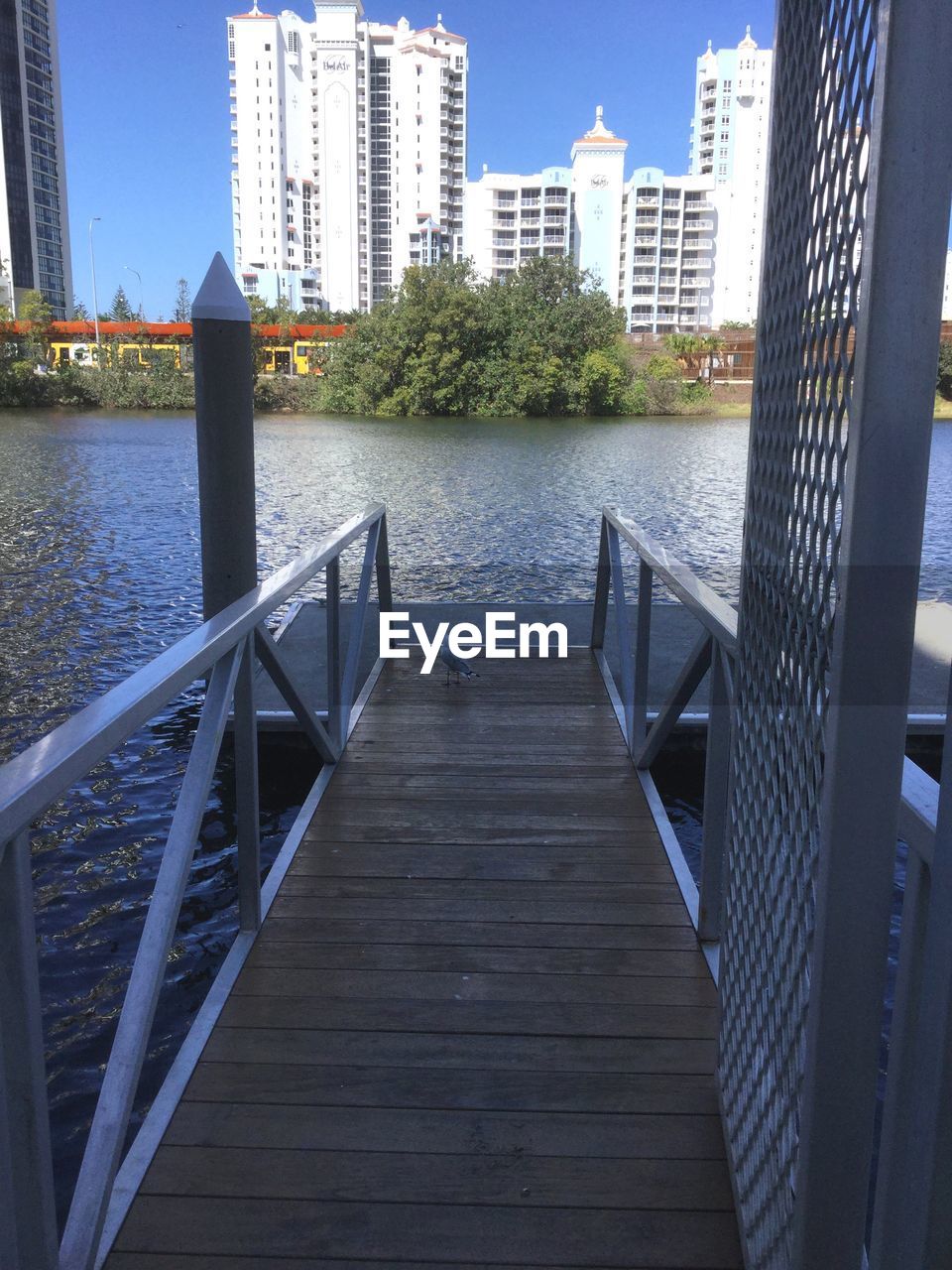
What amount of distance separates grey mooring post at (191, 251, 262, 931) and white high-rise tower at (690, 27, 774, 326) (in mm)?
87794

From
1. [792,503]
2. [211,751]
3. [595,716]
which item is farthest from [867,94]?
[595,716]

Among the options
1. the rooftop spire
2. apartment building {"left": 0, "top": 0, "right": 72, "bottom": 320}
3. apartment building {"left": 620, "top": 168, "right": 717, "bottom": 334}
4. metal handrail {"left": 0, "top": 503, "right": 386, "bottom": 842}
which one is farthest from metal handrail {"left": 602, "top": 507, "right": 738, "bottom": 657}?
the rooftop spire

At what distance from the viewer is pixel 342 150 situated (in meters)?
91.8

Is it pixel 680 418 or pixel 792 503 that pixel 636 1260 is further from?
pixel 680 418

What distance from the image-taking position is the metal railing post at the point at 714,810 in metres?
2.46

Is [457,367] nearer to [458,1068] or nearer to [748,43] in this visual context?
[458,1068]

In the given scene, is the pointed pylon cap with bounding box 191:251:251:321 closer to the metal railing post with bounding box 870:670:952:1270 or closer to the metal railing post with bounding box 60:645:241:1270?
the metal railing post with bounding box 60:645:241:1270

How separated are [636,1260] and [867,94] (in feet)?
5.15

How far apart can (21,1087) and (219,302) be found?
3.27 m

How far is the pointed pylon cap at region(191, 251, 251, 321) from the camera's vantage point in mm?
4012

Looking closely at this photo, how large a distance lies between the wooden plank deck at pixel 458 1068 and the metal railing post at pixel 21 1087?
36 centimetres

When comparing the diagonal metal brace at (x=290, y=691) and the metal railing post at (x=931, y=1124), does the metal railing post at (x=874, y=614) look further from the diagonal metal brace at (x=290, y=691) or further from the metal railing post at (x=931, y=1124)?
the diagonal metal brace at (x=290, y=691)

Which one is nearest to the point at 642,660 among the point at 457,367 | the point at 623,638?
the point at 623,638

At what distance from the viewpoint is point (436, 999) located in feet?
7.76
